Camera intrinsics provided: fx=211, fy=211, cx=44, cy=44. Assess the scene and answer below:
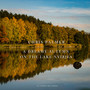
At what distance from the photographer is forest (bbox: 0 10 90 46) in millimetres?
67250

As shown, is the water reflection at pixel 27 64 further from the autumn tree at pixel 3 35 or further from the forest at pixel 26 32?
A: the forest at pixel 26 32

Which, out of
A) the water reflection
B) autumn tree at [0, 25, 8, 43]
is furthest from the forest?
the water reflection

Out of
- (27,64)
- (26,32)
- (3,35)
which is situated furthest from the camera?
(26,32)

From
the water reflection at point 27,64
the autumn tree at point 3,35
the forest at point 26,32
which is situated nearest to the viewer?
the water reflection at point 27,64

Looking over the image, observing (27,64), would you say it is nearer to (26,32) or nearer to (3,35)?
(3,35)

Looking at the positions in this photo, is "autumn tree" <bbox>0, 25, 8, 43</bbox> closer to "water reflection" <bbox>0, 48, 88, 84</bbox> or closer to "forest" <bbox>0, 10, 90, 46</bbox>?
"forest" <bbox>0, 10, 90, 46</bbox>

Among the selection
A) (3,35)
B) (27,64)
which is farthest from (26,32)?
→ (27,64)

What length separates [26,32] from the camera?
83.4 m

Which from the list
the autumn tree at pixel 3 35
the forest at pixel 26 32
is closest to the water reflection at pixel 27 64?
the autumn tree at pixel 3 35

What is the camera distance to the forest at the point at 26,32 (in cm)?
6725

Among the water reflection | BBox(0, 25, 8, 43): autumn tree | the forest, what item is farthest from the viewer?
the forest

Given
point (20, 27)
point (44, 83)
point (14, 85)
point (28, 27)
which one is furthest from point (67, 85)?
point (28, 27)

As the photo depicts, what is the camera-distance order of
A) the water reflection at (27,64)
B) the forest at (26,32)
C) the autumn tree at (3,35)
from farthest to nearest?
the forest at (26,32), the autumn tree at (3,35), the water reflection at (27,64)

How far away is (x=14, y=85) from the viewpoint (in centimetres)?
1259
